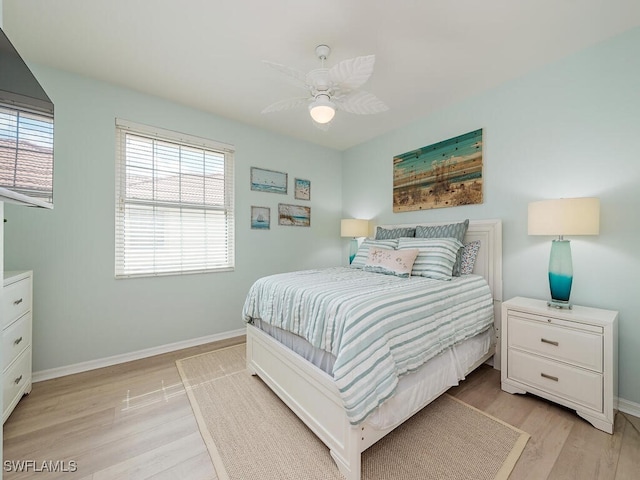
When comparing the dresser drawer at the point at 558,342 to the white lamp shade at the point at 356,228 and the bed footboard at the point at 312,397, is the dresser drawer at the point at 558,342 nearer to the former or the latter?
the bed footboard at the point at 312,397

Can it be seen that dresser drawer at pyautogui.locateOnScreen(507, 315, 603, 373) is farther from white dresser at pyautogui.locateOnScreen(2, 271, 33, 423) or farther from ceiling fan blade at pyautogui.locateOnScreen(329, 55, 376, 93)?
white dresser at pyautogui.locateOnScreen(2, 271, 33, 423)

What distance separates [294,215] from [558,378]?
3.06 m

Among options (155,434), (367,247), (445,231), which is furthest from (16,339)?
(445,231)

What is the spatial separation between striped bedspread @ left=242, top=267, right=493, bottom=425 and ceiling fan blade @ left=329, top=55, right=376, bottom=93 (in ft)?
4.62

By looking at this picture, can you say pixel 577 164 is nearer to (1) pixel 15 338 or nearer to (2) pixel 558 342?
(2) pixel 558 342

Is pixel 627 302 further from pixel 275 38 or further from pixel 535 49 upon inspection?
pixel 275 38

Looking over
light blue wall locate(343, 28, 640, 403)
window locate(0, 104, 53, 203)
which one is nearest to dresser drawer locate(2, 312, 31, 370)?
window locate(0, 104, 53, 203)

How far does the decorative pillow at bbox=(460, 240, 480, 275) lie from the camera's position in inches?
101

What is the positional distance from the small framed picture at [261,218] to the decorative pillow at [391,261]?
58.0 inches

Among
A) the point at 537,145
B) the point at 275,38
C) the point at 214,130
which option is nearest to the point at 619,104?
the point at 537,145

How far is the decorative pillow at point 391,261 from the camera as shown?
2375 millimetres

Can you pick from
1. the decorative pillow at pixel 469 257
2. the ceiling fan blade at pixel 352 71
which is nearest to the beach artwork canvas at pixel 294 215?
the ceiling fan blade at pixel 352 71

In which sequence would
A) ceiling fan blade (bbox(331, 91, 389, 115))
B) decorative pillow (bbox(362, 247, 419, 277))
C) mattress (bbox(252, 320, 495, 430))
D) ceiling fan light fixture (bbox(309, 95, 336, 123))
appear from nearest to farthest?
mattress (bbox(252, 320, 495, 430))
ceiling fan light fixture (bbox(309, 95, 336, 123))
ceiling fan blade (bbox(331, 91, 389, 115))
decorative pillow (bbox(362, 247, 419, 277))

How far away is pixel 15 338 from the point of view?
70.3 inches
